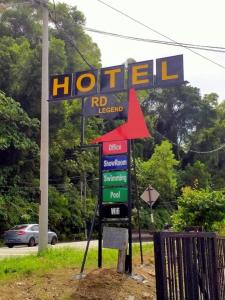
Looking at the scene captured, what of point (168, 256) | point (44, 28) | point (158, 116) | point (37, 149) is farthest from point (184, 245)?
point (158, 116)

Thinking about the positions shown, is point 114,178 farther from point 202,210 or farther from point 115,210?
point 202,210

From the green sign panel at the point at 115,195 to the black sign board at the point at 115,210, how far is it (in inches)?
4.1

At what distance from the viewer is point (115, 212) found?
33.9 feet

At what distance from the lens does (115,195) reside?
34.2 ft

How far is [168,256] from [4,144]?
1105 inches

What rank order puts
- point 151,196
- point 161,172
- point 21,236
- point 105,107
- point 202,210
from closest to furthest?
point 105,107, point 202,210, point 151,196, point 21,236, point 161,172

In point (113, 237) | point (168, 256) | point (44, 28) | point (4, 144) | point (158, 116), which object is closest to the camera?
point (168, 256)

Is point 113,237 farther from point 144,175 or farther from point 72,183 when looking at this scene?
point 144,175

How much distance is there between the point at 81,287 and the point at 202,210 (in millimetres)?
10080

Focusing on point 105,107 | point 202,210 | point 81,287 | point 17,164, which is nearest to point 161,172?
point 17,164

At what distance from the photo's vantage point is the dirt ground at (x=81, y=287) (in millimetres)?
7852

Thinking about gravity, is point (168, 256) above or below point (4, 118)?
below

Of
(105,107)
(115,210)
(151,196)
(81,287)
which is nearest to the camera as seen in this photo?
(81,287)

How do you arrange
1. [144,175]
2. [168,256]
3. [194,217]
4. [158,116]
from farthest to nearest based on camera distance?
[158,116], [144,175], [194,217], [168,256]
